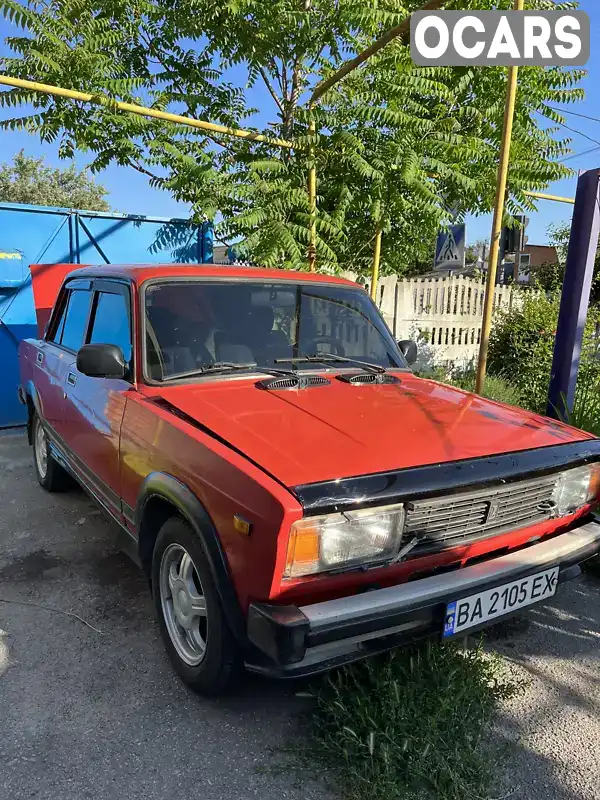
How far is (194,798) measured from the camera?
6.72 ft

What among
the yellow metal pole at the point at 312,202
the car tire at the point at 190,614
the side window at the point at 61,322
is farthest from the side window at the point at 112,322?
the yellow metal pole at the point at 312,202

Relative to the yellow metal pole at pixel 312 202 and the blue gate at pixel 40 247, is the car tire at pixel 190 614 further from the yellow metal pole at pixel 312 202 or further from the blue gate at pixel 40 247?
the blue gate at pixel 40 247

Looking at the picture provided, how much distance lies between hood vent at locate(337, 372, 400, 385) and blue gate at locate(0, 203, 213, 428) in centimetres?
523

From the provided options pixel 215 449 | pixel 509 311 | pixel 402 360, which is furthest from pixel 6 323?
pixel 509 311

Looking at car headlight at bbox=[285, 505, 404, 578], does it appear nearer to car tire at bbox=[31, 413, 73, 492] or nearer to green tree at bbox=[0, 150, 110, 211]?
car tire at bbox=[31, 413, 73, 492]

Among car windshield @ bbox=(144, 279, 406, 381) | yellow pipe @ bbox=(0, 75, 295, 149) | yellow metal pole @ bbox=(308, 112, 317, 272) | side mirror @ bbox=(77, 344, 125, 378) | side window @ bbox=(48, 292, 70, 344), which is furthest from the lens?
yellow metal pole @ bbox=(308, 112, 317, 272)

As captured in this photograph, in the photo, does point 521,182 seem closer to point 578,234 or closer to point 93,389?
point 578,234

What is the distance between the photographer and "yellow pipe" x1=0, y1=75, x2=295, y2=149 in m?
5.03

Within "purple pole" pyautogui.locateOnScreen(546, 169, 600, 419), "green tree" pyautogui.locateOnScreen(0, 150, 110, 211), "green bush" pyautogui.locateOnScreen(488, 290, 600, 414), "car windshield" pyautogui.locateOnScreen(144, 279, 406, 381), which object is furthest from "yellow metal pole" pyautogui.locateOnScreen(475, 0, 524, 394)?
"green tree" pyautogui.locateOnScreen(0, 150, 110, 211)

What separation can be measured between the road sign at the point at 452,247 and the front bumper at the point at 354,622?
6.04 metres

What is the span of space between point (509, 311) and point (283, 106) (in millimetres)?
4372

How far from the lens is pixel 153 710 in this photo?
2.49 meters

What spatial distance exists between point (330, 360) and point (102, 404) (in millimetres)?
1350

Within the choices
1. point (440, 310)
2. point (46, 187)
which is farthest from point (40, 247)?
point (46, 187)
